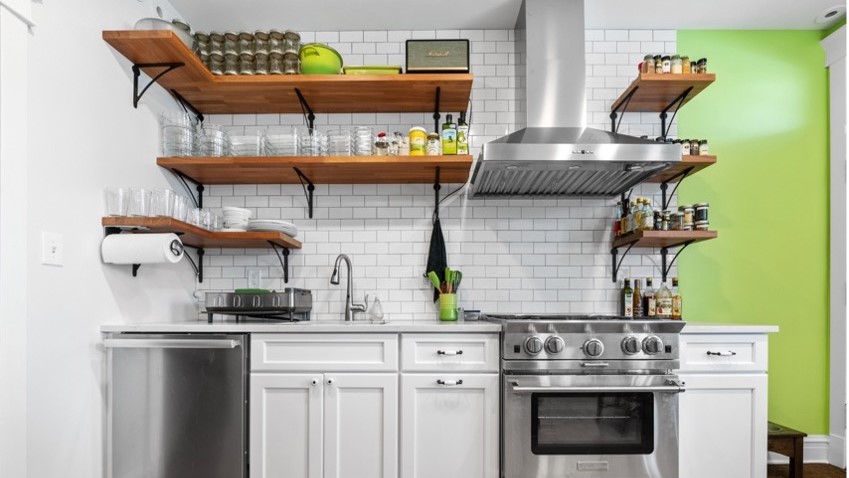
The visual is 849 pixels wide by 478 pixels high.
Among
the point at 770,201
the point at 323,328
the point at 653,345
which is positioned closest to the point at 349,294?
the point at 323,328

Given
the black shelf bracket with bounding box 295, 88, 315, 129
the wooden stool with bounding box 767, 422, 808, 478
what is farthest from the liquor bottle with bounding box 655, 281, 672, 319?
the black shelf bracket with bounding box 295, 88, 315, 129

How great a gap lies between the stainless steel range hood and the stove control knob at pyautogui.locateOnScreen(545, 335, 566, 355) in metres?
0.80

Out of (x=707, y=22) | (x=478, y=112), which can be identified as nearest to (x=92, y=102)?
(x=478, y=112)

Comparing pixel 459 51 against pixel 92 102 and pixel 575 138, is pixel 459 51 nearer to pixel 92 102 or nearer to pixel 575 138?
pixel 575 138

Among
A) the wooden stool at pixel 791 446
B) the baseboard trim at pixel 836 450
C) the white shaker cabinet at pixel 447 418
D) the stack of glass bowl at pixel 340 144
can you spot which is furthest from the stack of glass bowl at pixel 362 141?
the baseboard trim at pixel 836 450

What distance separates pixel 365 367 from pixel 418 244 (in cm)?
98

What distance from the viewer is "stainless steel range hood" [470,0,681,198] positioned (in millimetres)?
2688

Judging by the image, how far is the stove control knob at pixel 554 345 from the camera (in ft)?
7.91

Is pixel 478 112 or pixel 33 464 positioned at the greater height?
pixel 478 112

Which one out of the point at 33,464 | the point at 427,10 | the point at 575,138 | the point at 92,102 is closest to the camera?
the point at 33,464

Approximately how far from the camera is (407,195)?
3.24 m

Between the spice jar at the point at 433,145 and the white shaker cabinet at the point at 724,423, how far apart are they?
155cm

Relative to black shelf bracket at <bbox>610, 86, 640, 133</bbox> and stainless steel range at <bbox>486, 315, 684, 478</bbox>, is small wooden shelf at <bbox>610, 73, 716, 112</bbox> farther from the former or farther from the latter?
stainless steel range at <bbox>486, 315, 684, 478</bbox>

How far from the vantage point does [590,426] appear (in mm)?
2420
